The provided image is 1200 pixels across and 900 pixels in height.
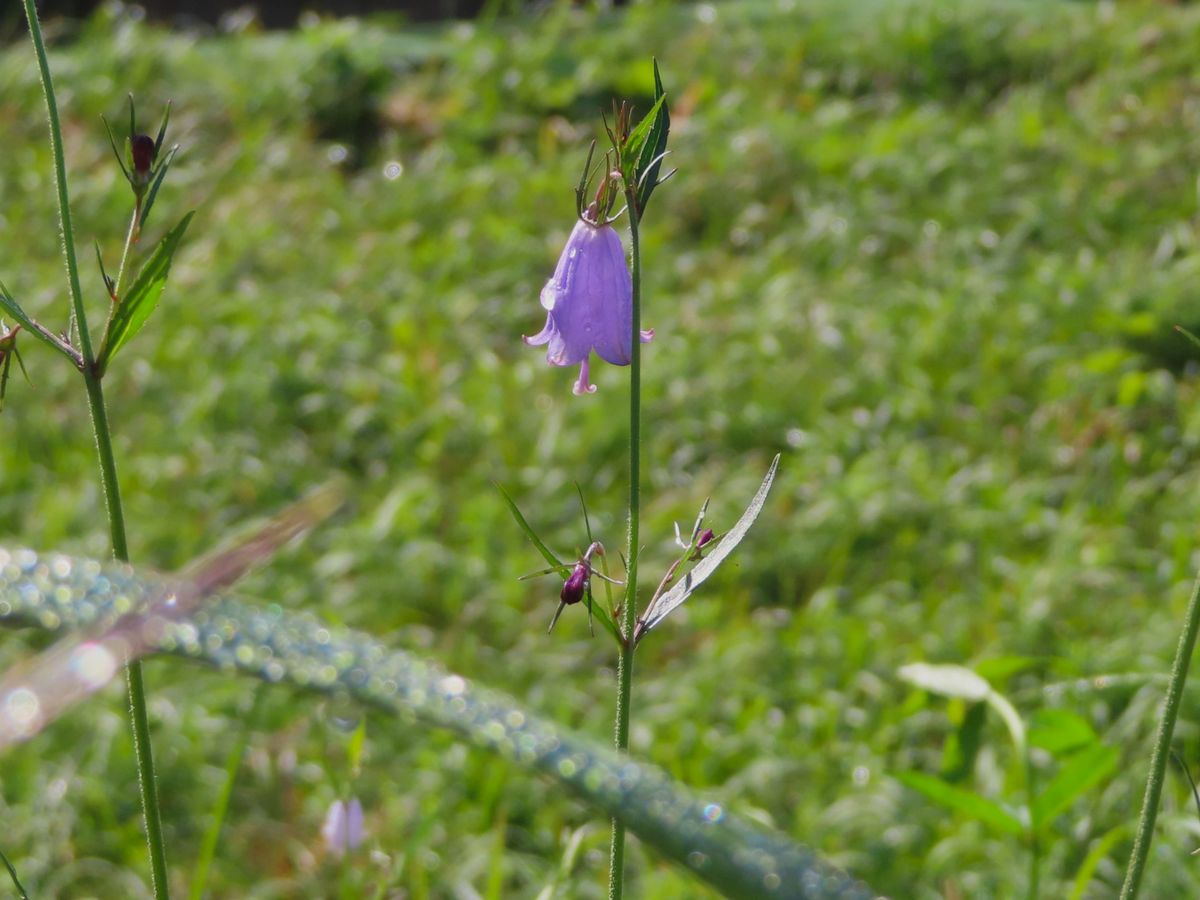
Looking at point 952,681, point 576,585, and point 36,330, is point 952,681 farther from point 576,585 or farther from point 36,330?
point 36,330

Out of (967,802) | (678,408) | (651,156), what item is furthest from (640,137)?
(678,408)

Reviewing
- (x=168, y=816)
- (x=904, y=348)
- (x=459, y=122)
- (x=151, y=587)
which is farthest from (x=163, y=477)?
(x=151, y=587)

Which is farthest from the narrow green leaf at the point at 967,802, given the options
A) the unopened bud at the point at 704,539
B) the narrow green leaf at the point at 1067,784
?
the unopened bud at the point at 704,539

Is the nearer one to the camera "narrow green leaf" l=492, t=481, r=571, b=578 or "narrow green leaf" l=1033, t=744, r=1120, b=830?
A: "narrow green leaf" l=492, t=481, r=571, b=578

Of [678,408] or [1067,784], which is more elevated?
[1067,784]

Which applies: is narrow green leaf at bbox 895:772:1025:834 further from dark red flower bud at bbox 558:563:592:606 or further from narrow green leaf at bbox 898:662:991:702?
dark red flower bud at bbox 558:563:592:606

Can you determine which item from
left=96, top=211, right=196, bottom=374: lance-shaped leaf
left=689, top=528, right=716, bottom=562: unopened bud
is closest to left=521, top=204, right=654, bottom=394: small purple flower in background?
left=689, top=528, right=716, bottom=562: unopened bud

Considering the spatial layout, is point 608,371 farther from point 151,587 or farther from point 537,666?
point 151,587
